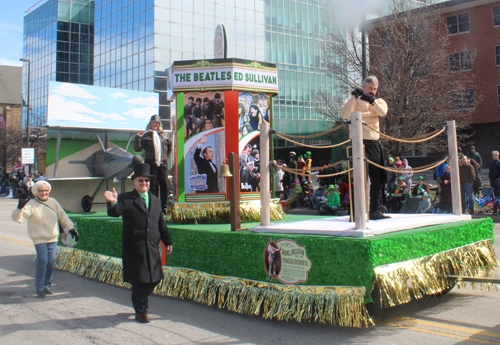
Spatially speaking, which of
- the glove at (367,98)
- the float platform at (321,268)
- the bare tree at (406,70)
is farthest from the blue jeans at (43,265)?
the bare tree at (406,70)

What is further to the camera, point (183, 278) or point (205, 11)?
point (205, 11)

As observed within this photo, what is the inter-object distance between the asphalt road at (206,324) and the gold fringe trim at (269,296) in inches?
5.4

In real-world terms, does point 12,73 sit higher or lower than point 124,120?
higher

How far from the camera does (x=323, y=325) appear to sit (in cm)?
496

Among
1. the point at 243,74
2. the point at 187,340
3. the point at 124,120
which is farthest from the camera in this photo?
the point at 124,120

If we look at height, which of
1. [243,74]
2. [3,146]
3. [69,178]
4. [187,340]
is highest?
[3,146]

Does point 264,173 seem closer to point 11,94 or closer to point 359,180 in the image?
point 359,180

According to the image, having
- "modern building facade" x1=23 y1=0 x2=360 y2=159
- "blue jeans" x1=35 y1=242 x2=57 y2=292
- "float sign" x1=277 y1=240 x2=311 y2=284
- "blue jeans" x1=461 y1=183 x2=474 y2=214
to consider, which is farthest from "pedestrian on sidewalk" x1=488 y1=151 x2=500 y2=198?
"modern building facade" x1=23 y1=0 x2=360 y2=159

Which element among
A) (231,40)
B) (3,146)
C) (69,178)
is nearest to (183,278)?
(69,178)

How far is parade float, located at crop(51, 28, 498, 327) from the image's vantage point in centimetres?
458

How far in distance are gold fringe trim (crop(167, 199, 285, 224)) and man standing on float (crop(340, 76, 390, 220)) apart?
2190 millimetres

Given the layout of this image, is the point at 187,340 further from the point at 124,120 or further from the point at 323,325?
the point at 124,120

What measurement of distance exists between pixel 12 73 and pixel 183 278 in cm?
8898

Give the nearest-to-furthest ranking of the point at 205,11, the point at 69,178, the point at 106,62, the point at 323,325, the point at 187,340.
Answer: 1. the point at 187,340
2. the point at 323,325
3. the point at 69,178
4. the point at 205,11
5. the point at 106,62
